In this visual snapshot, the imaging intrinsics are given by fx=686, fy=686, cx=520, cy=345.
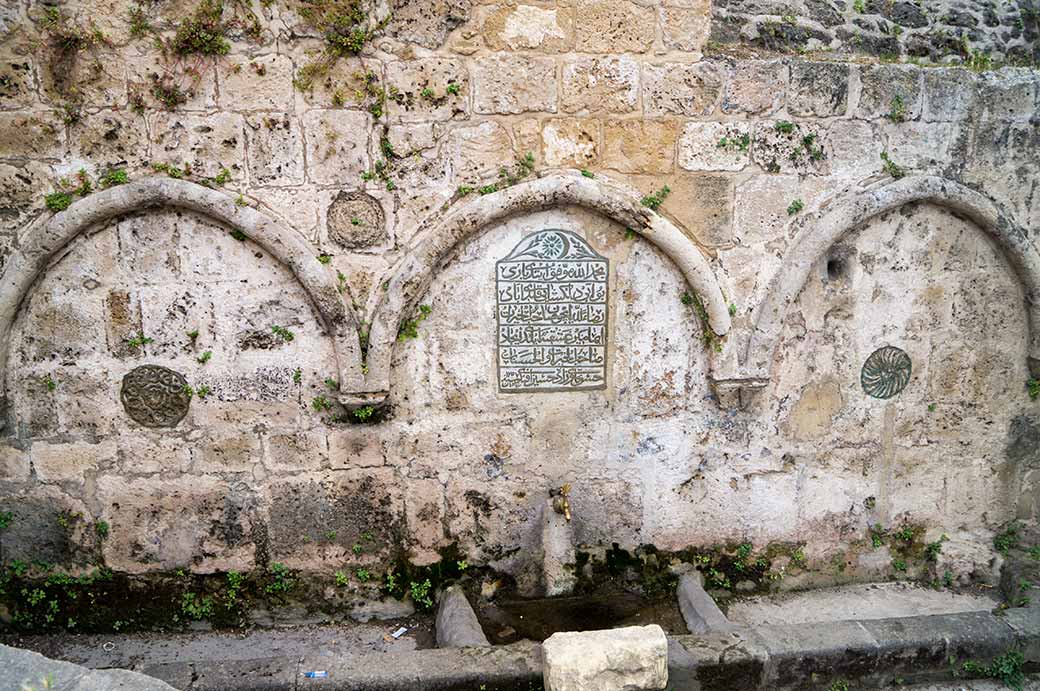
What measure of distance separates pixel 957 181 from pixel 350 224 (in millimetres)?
3668

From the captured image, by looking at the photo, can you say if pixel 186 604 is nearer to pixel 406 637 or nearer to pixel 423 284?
pixel 406 637

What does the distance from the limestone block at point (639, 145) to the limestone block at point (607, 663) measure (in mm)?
2529

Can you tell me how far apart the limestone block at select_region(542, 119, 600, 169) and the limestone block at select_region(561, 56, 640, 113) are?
0.09 m

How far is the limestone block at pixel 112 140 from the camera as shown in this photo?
142 inches

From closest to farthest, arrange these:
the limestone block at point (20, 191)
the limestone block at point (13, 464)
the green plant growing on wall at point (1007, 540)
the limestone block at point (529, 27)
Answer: the limestone block at point (20, 191) → the limestone block at point (529, 27) → the limestone block at point (13, 464) → the green plant growing on wall at point (1007, 540)

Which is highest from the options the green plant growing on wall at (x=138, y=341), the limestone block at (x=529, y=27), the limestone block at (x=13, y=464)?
the limestone block at (x=529, y=27)

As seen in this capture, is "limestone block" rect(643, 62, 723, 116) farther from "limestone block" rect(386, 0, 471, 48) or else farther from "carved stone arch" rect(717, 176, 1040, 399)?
"limestone block" rect(386, 0, 471, 48)

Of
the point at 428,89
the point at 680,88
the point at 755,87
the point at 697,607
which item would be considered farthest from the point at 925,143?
the point at 697,607

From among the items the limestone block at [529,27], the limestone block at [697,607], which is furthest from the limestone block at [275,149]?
the limestone block at [697,607]

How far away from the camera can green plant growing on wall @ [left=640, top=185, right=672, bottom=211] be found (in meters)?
3.97

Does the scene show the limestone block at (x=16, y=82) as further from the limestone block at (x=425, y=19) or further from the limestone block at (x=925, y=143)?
the limestone block at (x=925, y=143)

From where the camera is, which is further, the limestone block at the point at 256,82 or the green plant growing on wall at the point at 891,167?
the green plant growing on wall at the point at 891,167

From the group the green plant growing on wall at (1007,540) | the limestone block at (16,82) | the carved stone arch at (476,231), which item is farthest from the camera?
the green plant growing on wall at (1007,540)

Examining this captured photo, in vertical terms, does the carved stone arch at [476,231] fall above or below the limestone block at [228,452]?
above
